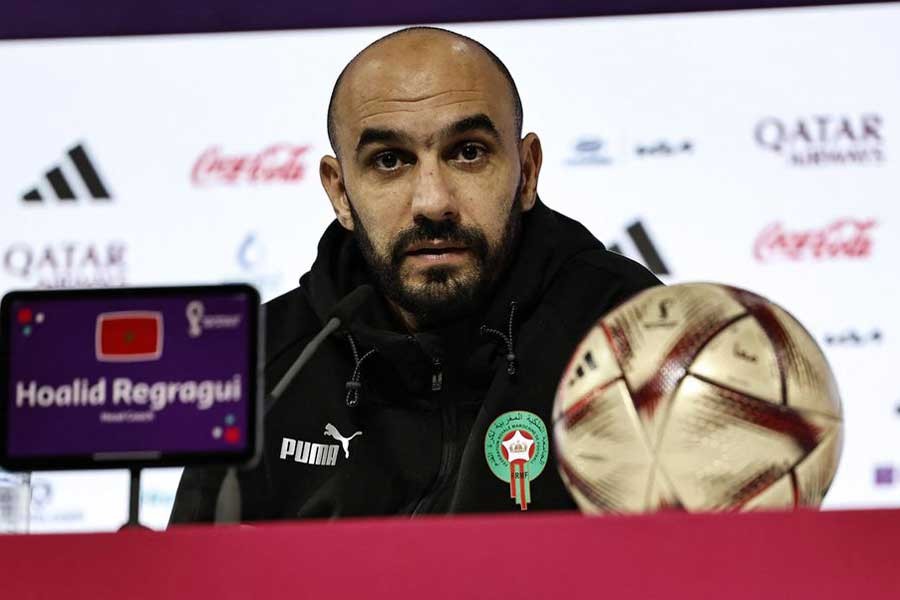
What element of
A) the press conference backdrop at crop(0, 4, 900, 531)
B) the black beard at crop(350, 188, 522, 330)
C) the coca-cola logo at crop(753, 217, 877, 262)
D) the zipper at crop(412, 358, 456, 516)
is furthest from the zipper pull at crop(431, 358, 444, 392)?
the coca-cola logo at crop(753, 217, 877, 262)

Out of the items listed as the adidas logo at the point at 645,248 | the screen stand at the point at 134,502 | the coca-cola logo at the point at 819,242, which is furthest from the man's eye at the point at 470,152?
the coca-cola logo at the point at 819,242

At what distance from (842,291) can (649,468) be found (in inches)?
93.7

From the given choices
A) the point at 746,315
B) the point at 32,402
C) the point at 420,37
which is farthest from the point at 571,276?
the point at 32,402

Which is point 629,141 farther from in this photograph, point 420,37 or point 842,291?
point 420,37

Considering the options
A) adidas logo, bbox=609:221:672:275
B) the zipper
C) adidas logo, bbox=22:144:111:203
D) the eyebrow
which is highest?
adidas logo, bbox=22:144:111:203

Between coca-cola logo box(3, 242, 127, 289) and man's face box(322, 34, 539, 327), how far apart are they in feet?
4.45

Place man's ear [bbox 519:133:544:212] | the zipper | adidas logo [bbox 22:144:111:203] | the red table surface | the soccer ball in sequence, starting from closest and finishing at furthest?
the red table surface < the soccer ball < the zipper < man's ear [bbox 519:133:544:212] < adidas logo [bbox 22:144:111:203]

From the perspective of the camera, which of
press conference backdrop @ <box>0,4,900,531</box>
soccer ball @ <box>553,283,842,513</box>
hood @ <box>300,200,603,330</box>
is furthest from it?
press conference backdrop @ <box>0,4,900,531</box>

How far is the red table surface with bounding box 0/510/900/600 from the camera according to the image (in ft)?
3.25

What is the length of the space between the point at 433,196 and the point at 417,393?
0.95ft

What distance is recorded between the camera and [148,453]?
4.13 feet

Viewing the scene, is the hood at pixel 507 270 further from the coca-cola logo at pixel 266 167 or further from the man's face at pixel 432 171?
the coca-cola logo at pixel 266 167

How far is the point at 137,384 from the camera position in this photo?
50.4 inches

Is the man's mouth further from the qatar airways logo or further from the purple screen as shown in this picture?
the qatar airways logo
